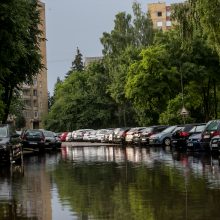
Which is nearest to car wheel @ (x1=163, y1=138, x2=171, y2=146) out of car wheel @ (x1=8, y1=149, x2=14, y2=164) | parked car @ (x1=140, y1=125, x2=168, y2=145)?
parked car @ (x1=140, y1=125, x2=168, y2=145)

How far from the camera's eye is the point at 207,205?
11219 mm

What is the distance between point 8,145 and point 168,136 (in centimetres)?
1956

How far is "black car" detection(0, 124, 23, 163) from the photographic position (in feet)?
81.1

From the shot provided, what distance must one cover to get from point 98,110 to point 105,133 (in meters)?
34.1

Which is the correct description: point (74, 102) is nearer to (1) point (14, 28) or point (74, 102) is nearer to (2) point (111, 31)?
(2) point (111, 31)

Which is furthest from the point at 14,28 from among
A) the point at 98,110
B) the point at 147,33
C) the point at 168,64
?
the point at 98,110

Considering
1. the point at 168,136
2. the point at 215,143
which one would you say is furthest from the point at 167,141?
the point at 215,143

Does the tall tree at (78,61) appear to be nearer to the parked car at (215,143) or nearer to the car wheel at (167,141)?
the car wheel at (167,141)

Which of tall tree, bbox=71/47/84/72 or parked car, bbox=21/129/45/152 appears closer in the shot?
parked car, bbox=21/129/45/152

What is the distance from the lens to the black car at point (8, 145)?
2472 cm

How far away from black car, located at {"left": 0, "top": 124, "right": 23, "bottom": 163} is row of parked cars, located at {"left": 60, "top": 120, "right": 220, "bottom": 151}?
8.54 metres

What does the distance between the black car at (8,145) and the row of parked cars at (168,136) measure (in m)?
8.54

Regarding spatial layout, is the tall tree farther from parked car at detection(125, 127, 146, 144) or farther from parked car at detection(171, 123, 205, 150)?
parked car at detection(171, 123, 205, 150)

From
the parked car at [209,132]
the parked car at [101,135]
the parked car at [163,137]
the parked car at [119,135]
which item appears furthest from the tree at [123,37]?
the parked car at [209,132]
